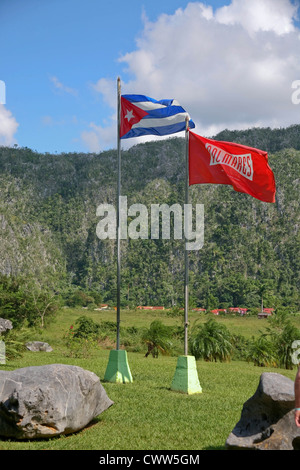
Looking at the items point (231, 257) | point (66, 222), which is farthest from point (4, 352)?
point (66, 222)

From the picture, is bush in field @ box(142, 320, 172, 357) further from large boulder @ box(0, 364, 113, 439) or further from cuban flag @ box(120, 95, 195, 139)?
large boulder @ box(0, 364, 113, 439)

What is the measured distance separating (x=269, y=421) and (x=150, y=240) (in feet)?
389

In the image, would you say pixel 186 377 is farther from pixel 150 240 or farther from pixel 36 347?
pixel 150 240

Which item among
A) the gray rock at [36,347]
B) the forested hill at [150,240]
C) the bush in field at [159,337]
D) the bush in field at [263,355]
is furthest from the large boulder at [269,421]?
the forested hill at [150,240]

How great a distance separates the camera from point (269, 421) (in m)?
6.61

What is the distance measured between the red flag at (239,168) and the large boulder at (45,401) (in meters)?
5.80

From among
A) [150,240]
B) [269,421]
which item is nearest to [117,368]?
[269,421]

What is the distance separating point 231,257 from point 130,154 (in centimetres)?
7671

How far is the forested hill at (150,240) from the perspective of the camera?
102 meters

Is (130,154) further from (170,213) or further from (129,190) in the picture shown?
(170,213)

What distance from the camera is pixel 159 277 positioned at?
113062mm

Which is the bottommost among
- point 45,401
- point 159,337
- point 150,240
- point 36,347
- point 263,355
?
point 263,355

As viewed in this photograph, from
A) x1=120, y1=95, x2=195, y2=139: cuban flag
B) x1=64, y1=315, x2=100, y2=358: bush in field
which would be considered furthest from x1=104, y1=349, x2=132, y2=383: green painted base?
x1=64, y1=315, x2=100, y2=358: bush in field

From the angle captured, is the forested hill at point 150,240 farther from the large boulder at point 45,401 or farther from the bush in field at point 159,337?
the large boulder at point 45,401
